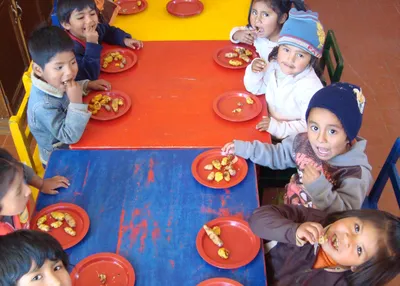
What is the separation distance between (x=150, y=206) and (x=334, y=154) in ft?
2.46

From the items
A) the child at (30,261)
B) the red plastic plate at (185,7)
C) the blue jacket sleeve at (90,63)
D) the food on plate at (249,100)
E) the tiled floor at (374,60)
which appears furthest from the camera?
the tiled floor at (374,60)

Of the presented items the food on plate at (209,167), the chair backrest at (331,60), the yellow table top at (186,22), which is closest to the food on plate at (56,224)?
the food on plate at (209,167)

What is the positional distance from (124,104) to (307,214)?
104cm

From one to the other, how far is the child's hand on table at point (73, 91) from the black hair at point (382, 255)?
129 cm

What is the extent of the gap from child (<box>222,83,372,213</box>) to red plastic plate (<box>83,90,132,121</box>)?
0.86m

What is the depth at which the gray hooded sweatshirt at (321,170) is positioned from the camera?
1.65 m

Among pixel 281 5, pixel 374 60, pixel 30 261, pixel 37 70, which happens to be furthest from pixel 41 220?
pixel 374 60

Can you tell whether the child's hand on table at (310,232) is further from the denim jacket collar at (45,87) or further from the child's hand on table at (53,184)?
the denim jacket collar at (45,87)

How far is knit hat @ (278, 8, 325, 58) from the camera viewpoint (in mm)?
2047

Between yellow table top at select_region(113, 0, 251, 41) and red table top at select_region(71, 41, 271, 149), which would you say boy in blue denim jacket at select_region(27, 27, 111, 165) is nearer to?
red table top at select_region(71, 41, 271, 149)

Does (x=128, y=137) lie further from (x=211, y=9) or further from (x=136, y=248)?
(x=211, y=9)

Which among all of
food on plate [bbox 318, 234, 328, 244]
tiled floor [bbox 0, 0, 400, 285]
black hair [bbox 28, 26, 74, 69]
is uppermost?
black hair [bbox 28, 26, 74, 69]

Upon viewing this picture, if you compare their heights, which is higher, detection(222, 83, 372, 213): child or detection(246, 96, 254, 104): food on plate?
detection(222, 83, 372, 213): child

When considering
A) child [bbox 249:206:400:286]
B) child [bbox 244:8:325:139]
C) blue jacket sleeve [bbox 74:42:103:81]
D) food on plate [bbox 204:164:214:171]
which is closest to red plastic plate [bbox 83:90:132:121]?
blue jacket sleeve [bbox 74:42:103:81]
